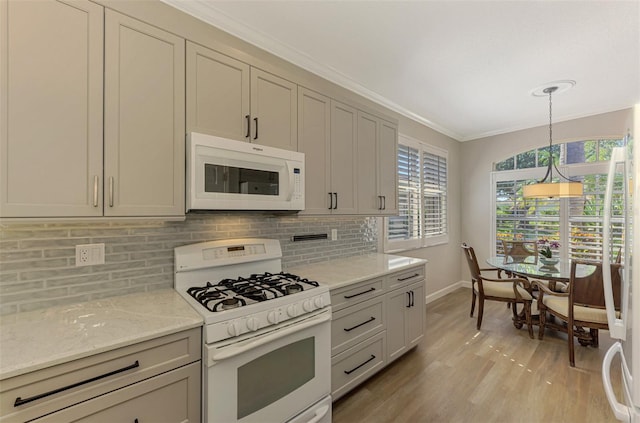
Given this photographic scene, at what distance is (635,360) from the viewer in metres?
1.05

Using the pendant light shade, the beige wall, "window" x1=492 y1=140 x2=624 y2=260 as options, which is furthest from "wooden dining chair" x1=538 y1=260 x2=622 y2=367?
the beige wall

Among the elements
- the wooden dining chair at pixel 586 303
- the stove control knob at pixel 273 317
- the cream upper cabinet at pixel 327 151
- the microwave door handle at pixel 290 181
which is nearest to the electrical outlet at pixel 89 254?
the stove control knob at pixel 273 317

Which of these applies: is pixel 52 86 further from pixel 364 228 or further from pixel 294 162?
pixel 364 228

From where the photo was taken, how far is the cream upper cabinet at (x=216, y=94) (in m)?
1.66

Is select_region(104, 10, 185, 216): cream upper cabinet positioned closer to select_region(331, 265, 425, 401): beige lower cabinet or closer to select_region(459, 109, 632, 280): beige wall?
select_region(331, 265, 425, 401): beige lower cabinet

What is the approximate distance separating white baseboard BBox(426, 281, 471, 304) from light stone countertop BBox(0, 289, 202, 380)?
3.73 meters

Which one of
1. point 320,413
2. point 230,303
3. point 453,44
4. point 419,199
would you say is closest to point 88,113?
point 230,303

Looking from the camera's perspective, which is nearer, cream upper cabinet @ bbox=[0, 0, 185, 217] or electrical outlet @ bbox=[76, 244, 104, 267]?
cream upper cabinet @ bbox=[0, 0, 185, 217]

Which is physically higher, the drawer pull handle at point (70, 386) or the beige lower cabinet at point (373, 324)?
the drawer pull handle at point (70, 386)

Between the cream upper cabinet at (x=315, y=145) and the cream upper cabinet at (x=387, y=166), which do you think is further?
the cream upper cabinet at (x=387, y=166)

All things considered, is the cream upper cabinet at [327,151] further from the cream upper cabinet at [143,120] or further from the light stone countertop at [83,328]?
the light stone countertop at [83,328]

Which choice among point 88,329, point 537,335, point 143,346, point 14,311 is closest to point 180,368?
point 143,346

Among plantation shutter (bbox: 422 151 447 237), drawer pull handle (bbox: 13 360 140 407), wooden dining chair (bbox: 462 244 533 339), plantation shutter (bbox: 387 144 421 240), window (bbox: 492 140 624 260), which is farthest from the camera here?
plantation shutter (bbox: 422 151 447 237)

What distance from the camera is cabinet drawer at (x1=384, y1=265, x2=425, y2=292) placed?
2.47 metres
